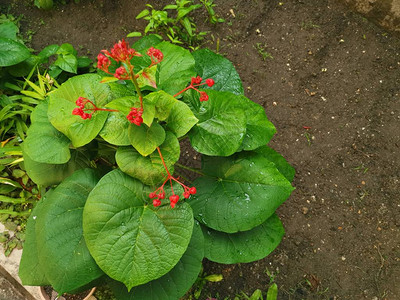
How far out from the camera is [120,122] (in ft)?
4.89

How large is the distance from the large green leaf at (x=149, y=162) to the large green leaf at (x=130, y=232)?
0.06 meters

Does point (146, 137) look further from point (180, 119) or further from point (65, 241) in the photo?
point (65, 241)

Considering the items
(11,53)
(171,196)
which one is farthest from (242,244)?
(11,53)

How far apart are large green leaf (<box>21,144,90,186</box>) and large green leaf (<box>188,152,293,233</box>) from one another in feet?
2.00

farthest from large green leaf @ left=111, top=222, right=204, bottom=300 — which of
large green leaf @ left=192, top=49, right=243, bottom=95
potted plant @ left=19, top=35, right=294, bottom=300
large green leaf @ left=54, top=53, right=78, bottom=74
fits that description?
large green leaf @ left=54, top=53, right=78, bottom=74

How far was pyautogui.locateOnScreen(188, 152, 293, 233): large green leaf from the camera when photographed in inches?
62.2

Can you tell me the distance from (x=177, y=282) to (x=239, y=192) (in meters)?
0.49

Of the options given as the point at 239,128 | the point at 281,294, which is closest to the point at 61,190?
the point at 239,128

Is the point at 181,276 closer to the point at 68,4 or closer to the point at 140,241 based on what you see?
the point at 140,241

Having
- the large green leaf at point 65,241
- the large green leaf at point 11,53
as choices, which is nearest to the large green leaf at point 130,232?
the large green leaf at point 65,241

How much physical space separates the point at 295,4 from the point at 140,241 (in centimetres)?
218

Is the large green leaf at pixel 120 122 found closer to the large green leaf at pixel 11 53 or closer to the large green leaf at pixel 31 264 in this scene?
the large green leaf at pixel 31 264

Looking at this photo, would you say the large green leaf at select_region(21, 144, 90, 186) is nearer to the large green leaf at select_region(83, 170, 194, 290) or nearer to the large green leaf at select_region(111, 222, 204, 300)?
the large green leaf at select_region(83, 170, 194, 290)

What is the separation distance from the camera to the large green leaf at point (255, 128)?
1.59 meters
